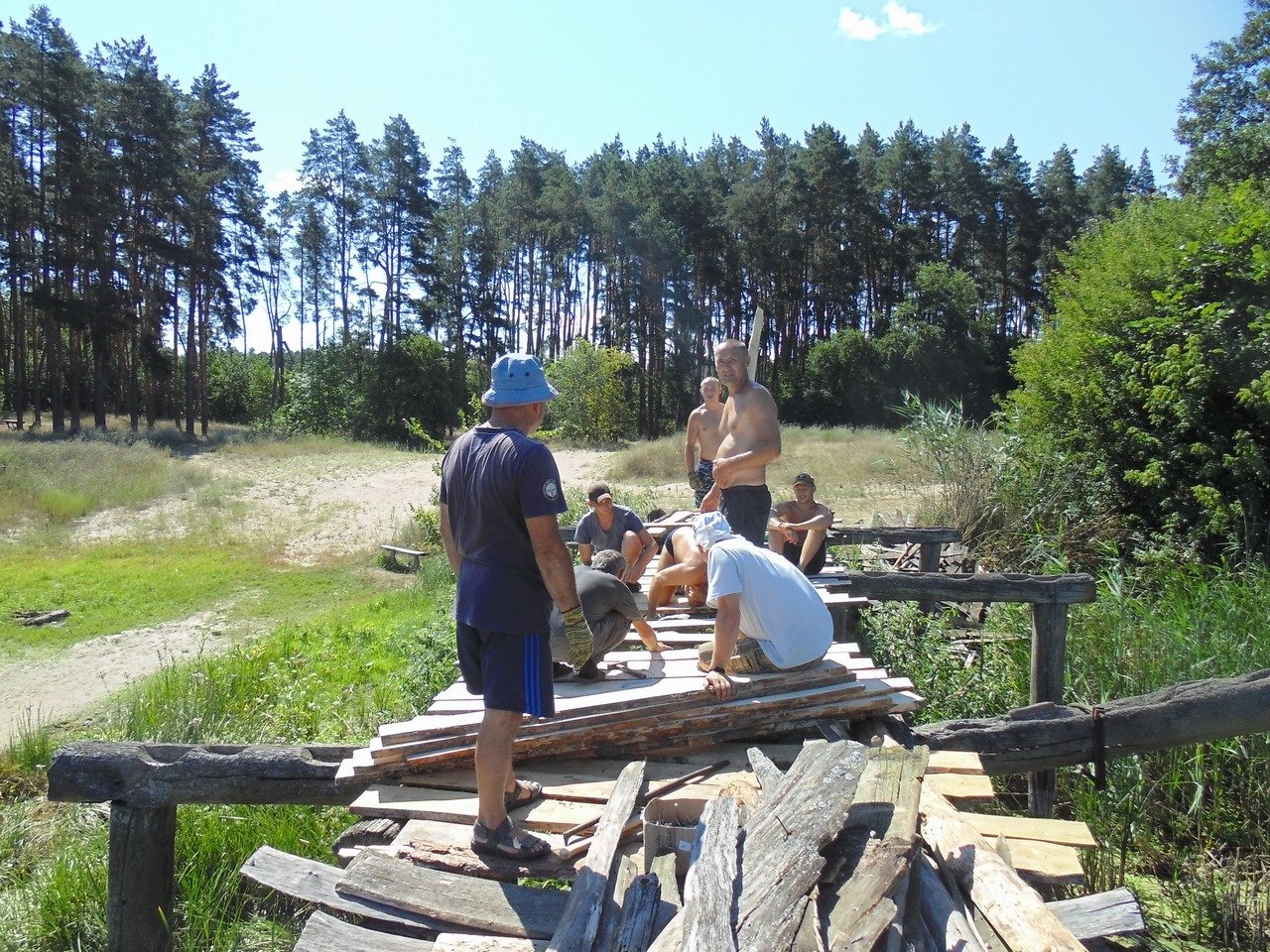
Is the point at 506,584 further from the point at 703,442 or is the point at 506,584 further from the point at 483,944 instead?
the point at 703,442

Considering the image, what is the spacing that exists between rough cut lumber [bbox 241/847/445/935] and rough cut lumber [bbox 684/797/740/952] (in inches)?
35.7

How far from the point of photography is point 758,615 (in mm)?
4539

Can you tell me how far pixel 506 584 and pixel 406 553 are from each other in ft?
45.3

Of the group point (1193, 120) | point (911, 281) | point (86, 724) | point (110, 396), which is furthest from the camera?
point (911, 281)

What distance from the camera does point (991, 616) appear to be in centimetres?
824

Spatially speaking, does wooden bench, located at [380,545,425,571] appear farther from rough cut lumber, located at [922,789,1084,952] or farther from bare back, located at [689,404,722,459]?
rough cut lumber, located at [922,789,1084,952]

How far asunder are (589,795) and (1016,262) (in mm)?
55541

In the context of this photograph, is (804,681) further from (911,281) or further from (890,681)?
(911,281)

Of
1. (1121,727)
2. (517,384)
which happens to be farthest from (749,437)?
(517,384)

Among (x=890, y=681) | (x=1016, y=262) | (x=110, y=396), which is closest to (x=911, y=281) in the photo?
(x=1016, y=262)

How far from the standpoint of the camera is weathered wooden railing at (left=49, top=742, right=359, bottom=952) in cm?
404

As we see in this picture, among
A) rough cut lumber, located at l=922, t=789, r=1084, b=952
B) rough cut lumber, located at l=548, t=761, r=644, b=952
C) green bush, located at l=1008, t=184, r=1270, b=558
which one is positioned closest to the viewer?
rough cut lumber, located at l=922, t=789, r=1084, b=952

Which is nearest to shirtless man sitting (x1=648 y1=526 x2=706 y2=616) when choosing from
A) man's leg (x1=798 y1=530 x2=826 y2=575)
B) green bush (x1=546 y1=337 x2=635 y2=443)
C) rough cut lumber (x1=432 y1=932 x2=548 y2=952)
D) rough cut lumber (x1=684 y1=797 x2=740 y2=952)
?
man's leg (x1=798 y1=530 x2=826 y2=575)

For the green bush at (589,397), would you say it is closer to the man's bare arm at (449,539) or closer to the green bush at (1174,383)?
the green bush at (1174,383)
